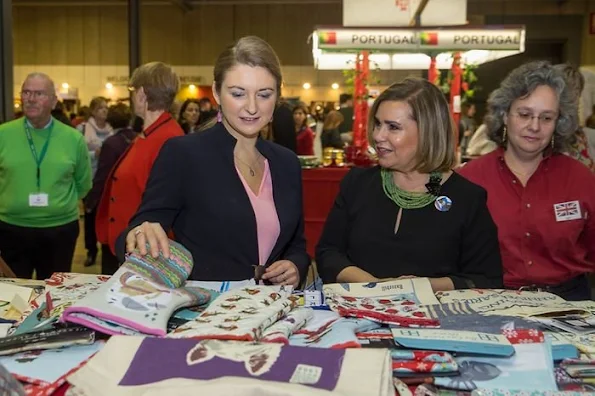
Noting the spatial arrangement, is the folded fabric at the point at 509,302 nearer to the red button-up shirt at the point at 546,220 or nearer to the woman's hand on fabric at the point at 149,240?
the red button-up shirt at the point at 546,220

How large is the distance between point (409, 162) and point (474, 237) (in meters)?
0.30

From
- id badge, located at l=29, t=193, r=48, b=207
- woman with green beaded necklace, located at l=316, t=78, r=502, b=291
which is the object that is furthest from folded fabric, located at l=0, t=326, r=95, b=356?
id badge, located at l=29, t=193, r=48, b=207

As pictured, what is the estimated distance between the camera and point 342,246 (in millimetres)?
2178

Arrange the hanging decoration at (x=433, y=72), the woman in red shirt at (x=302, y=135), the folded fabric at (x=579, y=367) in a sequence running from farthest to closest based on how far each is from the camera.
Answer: the woman in red shirt at (x=302, y=135) → the hanging decoration at (x=433, y=72) → the folded fabric at (x=579, y=367)

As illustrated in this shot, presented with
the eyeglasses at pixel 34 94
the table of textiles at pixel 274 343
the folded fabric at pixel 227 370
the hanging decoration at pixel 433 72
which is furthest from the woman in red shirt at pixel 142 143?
the hanging decoration at pixel 433 72

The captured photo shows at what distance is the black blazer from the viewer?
6.21 ft

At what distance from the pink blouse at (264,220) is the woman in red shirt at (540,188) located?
0.84 meters

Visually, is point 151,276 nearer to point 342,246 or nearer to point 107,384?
point 107,384

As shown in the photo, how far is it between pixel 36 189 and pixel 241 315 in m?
3.05

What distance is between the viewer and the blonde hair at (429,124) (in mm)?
2082

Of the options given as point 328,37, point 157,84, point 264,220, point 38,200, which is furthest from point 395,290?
point 328,37

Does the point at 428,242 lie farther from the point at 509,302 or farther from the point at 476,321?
the point at 476,321

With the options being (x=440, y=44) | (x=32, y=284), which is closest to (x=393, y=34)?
(x=440, y=44)

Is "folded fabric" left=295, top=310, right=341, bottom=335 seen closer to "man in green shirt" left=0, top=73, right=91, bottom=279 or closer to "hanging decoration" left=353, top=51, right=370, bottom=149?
"man in green shirt" left=0, top=73, right=91, bottom=279
